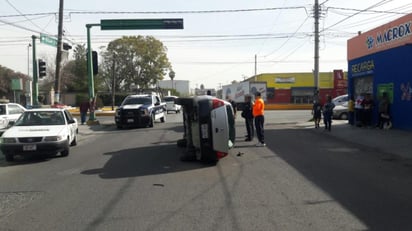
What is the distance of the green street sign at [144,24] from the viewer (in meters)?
25.7

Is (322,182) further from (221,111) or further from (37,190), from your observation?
(37,190)

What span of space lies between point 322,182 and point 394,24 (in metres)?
13.1

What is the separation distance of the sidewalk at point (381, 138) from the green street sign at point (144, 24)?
10404 mm

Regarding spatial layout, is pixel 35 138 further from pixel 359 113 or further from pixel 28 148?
pixel 359 113

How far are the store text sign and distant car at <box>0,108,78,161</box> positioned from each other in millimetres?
13266

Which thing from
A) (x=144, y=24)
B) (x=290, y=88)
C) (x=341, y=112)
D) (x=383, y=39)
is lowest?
(x=341, y=112)

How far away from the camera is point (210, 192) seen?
26.9 feet

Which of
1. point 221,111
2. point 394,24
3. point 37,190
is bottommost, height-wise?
point 37,190

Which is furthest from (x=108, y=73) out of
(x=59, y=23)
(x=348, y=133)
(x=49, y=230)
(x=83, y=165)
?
(x=49, y=230)

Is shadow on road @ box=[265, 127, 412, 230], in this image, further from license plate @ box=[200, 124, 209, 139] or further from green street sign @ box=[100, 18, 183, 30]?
green street sign @ box=[100, 18, 183, 30]

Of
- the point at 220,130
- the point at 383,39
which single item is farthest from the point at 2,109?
the point at 383,39

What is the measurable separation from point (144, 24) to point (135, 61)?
166ft

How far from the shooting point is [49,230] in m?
6.02

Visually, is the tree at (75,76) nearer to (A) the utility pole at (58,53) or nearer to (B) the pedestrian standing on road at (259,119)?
(A) the utility pole at (58,53)
